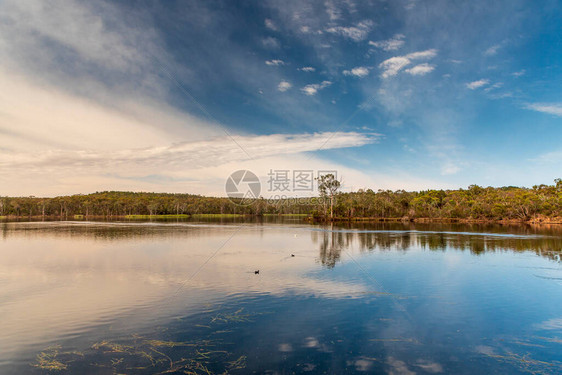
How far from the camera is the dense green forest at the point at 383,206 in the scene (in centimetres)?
8312

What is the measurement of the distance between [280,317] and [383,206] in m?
102

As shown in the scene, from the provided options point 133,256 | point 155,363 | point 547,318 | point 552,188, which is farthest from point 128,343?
point 552,188

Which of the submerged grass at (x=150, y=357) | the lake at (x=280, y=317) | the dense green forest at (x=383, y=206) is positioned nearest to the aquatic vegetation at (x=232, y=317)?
the lake at (x=280, y=317)

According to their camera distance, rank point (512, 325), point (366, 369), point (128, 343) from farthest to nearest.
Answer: point (512, 325) < point (128, 343) < point (366, 369)

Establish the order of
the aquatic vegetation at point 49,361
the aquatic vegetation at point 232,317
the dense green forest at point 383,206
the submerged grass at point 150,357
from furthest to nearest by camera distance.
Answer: the dense green forest at point 383,206, the aquatic vegetation at point 232,317, the aquatic vegetation at point 49,361, the submerged grass at point 150,357

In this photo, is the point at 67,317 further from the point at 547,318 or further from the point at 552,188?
the point at 552,188

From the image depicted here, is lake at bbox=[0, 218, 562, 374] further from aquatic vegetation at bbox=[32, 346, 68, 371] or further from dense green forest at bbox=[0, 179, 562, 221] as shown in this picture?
dense green forest at bbox=[0, 179, 562, 221]

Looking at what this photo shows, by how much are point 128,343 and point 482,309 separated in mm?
12795

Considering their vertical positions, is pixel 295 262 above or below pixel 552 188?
below

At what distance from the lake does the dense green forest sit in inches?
2857

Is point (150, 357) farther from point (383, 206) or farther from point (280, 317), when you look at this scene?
point (383, 206)

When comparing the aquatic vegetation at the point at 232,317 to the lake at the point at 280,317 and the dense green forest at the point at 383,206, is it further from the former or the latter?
the dense green forest at the point at 383,206

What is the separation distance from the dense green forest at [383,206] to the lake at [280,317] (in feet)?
238

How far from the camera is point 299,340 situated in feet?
31.4
